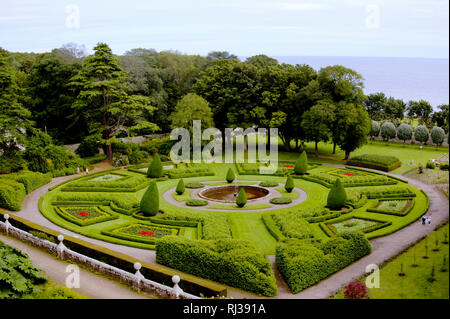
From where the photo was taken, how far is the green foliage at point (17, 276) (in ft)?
53.1

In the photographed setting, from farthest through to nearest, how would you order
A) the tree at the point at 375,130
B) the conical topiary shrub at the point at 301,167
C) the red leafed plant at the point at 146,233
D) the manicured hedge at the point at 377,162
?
1. the tree at the point at 375,130
2. the manicured hedge at the point at 377,162
3. the conical topiary shrub at the point at 301,167
4. the red leafed plant at the point at 146,233

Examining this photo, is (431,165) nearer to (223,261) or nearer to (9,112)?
(223,261)

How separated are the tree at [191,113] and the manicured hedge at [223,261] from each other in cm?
2988

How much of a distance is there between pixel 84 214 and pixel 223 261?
1525cm

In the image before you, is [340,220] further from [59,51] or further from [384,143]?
[59,51]

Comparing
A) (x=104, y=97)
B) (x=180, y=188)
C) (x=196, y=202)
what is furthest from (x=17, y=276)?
(x=104, y=97)

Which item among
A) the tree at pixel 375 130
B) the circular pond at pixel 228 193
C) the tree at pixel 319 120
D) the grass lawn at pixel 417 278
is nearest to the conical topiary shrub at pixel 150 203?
the circular pond at pixel 228 193

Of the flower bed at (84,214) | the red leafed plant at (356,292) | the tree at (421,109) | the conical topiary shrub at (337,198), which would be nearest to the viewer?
the red leafed plant at (356,292)

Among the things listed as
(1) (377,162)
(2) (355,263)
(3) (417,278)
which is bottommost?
(2) (355,263)

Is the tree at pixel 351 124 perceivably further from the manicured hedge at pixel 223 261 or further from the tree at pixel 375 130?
the manicured hedge at pixel 223 261

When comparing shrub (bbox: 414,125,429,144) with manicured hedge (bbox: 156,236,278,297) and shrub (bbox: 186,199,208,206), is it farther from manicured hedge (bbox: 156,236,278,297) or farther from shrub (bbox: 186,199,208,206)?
manicured hedge (bbox: 156,236,278,297)

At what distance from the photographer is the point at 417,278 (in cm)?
1568

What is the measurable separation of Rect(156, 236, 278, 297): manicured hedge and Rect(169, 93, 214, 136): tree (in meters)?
29.9

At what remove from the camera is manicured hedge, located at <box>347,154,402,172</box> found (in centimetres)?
4549
